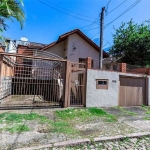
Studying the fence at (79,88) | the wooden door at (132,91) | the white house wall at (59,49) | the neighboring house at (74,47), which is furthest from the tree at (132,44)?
the fence at (79,88)

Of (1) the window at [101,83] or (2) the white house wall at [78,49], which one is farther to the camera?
(2) the white house wall at [78,49]

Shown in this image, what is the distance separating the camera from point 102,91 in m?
9.48

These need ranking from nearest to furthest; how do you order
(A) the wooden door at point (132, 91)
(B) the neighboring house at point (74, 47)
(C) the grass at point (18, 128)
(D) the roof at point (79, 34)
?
(C) the grass at point (18, 128), (A) the wooden door at point (132, 91), (D) the roof at point (79, 34), (B) the neighboring house at point (74, 47)

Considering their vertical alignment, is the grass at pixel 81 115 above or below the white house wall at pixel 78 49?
below

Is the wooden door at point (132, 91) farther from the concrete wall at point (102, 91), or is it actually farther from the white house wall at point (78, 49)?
the white house wall at point (78, 49)

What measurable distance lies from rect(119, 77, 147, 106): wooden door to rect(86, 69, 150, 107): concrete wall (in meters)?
0.62

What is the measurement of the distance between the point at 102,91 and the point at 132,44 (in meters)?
10.7

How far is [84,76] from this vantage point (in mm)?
9188

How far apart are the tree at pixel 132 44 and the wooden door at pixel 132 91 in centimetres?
674

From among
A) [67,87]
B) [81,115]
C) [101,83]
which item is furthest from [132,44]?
[81,115]

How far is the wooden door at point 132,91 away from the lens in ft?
34.0

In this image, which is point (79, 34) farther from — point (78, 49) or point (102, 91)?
point (102, 91)

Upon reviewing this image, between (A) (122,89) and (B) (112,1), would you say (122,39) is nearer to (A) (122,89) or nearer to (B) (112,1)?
(B) (112,1)

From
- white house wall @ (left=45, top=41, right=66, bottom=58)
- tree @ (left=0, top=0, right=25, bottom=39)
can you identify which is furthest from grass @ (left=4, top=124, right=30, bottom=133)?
white house wall @ (left=45, top=41, right=66, bottom=58)
